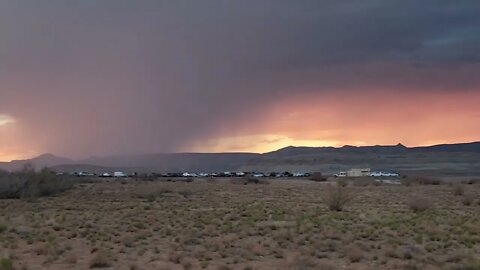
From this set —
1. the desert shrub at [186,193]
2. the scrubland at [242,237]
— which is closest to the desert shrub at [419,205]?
the scrubland at [242,237]

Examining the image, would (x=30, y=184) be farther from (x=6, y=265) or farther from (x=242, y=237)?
(x=6, y=265)

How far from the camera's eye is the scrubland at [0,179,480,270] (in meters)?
25.9

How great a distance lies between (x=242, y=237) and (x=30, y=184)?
45.6 m

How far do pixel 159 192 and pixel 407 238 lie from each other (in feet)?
150

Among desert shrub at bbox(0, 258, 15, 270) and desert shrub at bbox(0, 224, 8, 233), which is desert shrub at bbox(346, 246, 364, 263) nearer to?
desert shrub at bbox(0, 258, 15, 270)

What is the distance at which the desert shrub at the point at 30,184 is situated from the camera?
71.2m

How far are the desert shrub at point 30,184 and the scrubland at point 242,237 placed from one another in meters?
17.0

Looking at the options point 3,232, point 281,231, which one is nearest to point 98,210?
point 3,232

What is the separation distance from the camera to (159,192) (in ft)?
249

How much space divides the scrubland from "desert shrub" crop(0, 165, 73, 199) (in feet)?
55.7

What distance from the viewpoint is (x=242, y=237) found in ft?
111

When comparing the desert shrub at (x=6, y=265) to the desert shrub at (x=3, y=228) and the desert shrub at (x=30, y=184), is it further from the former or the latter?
the desert shrub at (x=30, y=184)

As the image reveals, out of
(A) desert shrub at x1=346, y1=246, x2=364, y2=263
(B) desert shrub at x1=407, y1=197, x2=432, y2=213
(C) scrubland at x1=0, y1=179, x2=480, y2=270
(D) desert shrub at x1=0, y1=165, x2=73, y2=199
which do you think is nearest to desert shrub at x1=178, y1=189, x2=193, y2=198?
(D) desert shrub at x1=0, y1=165, x2=73, y2=199

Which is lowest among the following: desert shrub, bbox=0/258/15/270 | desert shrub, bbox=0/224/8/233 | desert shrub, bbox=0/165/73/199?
desert shrub, bbox=0/258/15/270
